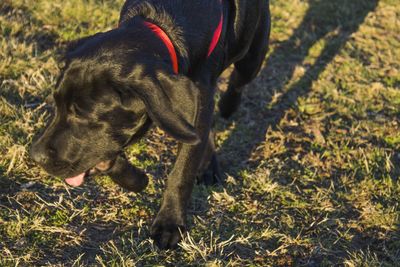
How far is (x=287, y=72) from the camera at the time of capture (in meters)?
5.72

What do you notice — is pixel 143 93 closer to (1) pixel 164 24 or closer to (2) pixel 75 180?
(1) pixel 164 24

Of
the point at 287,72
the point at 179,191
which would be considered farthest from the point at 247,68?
the point at 179,191

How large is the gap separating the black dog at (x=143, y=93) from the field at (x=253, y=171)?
0.27 meters

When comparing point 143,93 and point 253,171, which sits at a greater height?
point 143,93

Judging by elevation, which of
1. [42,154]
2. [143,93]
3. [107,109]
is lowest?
[42,154]

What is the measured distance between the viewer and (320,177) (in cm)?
433

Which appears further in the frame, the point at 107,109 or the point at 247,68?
the point at 247,68

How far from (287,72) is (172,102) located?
120 inches

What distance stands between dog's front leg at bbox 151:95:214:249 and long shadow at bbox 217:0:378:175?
29.9 inches

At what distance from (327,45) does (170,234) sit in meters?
3.34

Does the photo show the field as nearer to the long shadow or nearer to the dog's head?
the long shadow

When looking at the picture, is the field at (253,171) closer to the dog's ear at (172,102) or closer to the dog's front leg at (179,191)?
the dog's front leg at (179,191)

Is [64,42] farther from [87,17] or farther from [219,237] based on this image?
[219,237]

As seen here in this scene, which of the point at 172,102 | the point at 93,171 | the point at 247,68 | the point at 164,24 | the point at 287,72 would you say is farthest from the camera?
the point at 287,72
